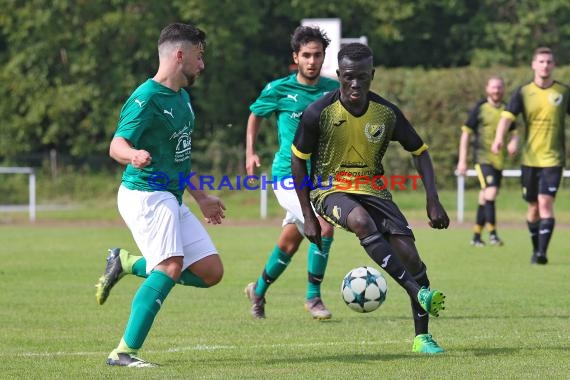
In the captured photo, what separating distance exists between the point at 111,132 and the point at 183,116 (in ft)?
88.7

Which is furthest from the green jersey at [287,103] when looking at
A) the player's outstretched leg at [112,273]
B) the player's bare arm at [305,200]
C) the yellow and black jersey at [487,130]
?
the yellow and black jersey at [487,130]

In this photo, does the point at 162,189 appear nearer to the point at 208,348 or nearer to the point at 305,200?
the point at 305,200

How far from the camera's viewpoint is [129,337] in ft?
24.4

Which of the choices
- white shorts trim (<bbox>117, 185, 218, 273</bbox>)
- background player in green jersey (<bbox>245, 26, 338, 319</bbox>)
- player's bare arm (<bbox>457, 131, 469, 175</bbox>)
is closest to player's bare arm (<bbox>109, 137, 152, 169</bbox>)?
white shorts trim (<bbox>117, 185, 218, 273</bbox>)

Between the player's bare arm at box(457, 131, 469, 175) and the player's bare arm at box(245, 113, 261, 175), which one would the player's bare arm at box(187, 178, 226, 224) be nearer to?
the player's bare arm at box(245, 113, 261, 175)

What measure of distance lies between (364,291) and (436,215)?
0.99m

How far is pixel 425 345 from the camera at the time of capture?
8.00 meters

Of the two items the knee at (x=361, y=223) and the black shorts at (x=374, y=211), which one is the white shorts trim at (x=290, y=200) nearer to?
the black shorts at (x=374, y=211)

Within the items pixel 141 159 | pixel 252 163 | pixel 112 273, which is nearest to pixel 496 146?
pixel 252 163

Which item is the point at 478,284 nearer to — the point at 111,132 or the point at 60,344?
the point at 60,344

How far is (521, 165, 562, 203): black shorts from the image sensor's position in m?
14.8

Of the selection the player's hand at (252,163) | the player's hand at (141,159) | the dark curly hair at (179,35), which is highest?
the dark curly hair at (179,35)

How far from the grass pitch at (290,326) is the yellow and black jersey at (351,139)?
1.13m

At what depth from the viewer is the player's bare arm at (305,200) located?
8.16 metres
